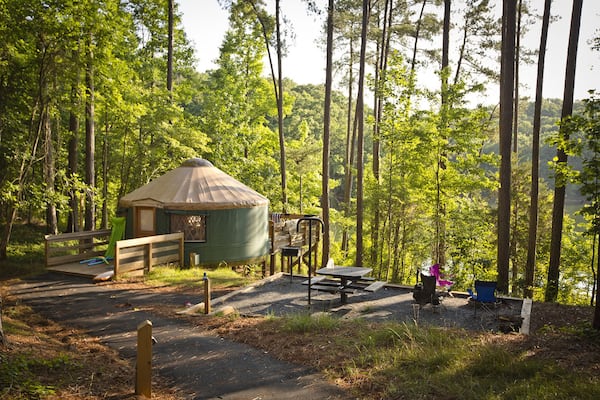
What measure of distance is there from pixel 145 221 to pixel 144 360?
824 cm

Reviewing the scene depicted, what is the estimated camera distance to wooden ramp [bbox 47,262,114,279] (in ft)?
30.6

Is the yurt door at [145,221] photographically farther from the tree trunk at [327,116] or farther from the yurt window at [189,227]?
the tree trunk at [327,116]

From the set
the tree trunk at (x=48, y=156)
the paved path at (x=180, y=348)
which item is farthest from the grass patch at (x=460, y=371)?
the tree trunk at (x=48, y=156)

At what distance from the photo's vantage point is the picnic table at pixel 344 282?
755 cm

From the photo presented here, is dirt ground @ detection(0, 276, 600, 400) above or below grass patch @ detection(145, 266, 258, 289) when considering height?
above

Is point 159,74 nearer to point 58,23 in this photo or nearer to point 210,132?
point 210,132

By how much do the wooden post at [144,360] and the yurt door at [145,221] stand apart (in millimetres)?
7885

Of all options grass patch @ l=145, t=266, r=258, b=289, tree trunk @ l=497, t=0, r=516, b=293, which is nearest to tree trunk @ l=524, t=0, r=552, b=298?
tree trunk @ l=497, t=0, r=516, b=293

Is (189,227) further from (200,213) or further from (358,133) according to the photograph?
(358,133)

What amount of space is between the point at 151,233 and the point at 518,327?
28.5 ft


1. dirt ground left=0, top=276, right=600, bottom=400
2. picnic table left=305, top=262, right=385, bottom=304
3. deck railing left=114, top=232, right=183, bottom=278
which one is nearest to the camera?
dirt ground left=0, top=276, right=600, bottom=400

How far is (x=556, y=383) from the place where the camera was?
3.77 meters

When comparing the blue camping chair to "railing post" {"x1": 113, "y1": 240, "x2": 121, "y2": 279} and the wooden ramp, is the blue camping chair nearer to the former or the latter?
"railing post" {"x1": 113, "y1": 240, "x2": 121, "y2": 279}

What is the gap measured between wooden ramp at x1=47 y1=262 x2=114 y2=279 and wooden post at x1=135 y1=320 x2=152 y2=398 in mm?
6143
